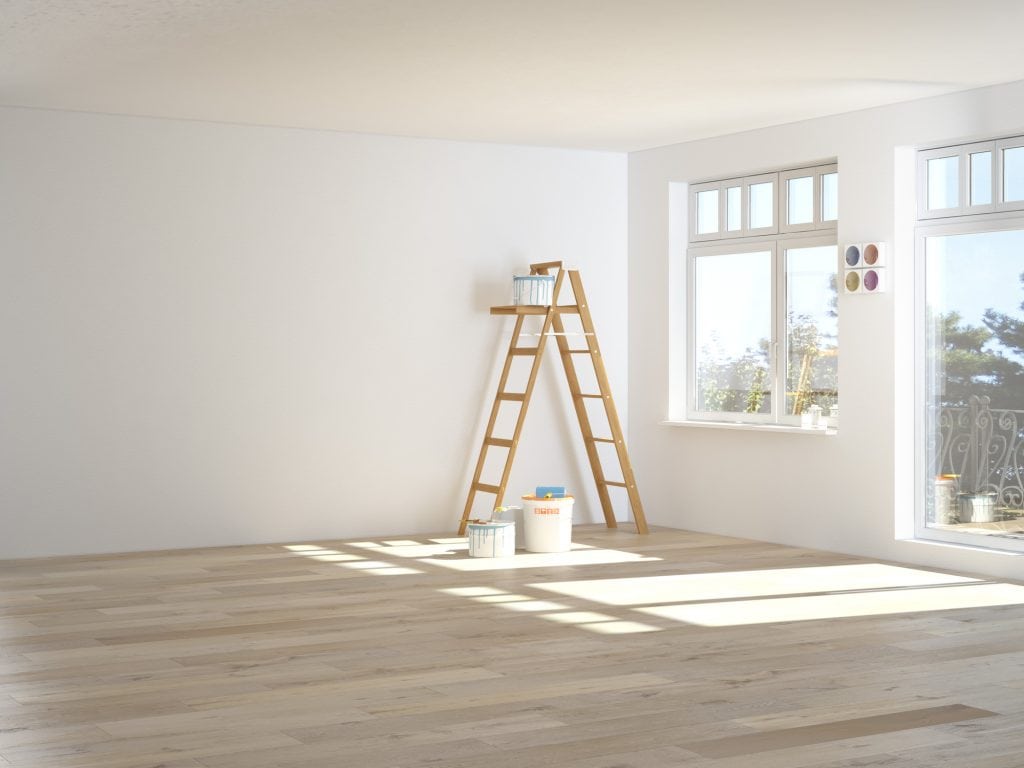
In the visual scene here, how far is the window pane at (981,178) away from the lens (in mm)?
6957

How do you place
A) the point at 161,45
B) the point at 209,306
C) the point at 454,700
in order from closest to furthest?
the point at 454,700 < the point at 161,45 < the point at 209,306

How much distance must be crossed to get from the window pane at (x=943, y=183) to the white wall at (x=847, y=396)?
13cm

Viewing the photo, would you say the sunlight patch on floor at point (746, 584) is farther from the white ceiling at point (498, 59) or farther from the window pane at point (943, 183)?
the white ceiling at point (498, 59)

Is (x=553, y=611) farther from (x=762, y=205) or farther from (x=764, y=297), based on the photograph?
(x=762, y=205)

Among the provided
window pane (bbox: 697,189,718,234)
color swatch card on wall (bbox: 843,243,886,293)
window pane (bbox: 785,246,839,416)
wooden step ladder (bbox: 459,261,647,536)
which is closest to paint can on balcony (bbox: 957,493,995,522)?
window pane (bbox: 785,246,839,416)

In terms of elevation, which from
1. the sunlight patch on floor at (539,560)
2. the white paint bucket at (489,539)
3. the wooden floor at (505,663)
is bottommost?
the wooden floor at (505,663)

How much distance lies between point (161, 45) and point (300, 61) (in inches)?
25.9

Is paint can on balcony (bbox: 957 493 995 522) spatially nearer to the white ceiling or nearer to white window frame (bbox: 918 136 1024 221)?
white window frame (bbox: 918 136 1024 221)

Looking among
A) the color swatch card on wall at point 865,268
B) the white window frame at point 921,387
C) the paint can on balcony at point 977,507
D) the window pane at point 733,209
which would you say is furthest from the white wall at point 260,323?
the paint can on balcony at point 977,507

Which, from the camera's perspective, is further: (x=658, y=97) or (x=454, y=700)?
(x=658, y=97)

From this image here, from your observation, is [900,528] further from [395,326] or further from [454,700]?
[454,700]

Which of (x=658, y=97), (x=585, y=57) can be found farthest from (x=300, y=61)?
(x=658, y=97)

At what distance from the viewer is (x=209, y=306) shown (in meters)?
7.84

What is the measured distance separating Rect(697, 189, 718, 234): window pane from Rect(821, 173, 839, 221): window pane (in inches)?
39.4
